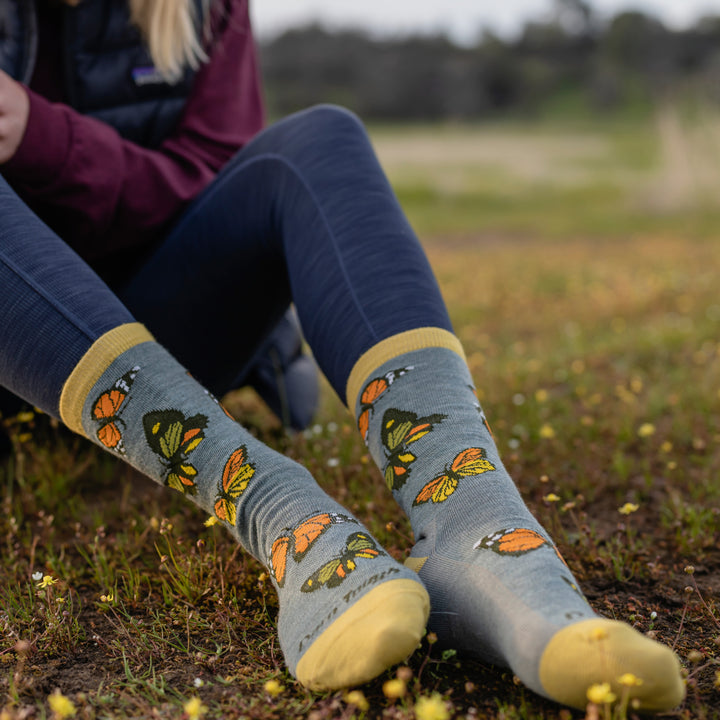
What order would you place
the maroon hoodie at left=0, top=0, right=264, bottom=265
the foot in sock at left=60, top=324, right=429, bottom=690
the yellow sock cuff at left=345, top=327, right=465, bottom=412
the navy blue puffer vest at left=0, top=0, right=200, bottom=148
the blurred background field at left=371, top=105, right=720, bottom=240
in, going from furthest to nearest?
the blurred background field at left=371, top=105, right=720, bottom=240 → the navy blue puffer vest at left=0, top=0, right=200, bottom=148 → the maroon hoodie at left=0, top=0, right=264, bottom=265 → the yellow sock cuff at left=345, top=327, right=465, bottom=412 → the foot in sock at left=60, top=324, right=429, bottom=690

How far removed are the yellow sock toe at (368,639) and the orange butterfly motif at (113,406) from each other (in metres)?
0.50

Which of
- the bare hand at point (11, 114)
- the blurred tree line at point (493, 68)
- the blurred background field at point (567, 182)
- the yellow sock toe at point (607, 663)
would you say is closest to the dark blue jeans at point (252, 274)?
the bare hand at point (11, 114)

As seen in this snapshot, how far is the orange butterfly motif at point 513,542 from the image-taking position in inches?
42.7

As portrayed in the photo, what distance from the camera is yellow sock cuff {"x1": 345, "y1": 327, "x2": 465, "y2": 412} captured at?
133cm

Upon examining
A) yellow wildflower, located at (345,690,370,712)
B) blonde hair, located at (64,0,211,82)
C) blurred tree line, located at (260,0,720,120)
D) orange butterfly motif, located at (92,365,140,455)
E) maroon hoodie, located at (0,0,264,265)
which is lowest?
blurred tree line, located at (260,0,720,120)

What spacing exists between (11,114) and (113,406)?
692 mm

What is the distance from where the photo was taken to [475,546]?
1.11m

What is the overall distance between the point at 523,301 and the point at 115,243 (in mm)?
3630

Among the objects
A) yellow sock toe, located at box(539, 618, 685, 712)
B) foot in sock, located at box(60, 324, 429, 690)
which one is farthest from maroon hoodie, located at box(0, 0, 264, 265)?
yellow sock toe, located at box(539, 618, 685, 712)

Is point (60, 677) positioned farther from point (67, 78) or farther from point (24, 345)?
point (67, 78)

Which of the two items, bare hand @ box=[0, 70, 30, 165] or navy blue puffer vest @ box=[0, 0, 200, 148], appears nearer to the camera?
bare hand @ box=[0, 70, 30, 165]

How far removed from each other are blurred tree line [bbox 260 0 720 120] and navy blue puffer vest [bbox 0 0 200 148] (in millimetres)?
40421

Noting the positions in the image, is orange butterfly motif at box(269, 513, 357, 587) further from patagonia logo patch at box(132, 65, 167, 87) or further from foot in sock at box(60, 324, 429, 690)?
patagonia logo patch at box(132, 65, 167, 87)

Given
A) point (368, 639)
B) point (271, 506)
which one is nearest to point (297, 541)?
point (271, 506)
